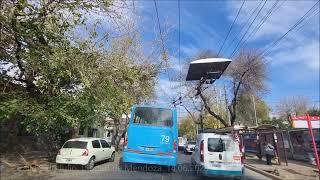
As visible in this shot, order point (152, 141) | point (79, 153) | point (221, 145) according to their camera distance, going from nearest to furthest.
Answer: point (221, 145) → point (152, 141) → point (79, 153)

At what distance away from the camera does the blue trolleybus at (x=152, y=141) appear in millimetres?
17719

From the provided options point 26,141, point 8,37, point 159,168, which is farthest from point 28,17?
point 26,141

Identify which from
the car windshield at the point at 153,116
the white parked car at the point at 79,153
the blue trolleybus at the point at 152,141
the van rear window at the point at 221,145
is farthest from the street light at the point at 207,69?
the van rear window at the point at 221,145

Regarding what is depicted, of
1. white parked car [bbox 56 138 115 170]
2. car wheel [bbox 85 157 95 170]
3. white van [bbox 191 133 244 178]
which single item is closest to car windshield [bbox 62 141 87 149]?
white parked car [bbox 56 138 115 170]

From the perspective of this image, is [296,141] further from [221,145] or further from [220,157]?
[220,157]

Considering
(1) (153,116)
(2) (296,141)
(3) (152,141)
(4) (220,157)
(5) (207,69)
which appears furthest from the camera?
(5) (207,69)

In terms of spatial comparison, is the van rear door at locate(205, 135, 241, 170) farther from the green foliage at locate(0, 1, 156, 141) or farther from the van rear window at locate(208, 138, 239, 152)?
the green foliage at locate(0, 1, 156, 141)

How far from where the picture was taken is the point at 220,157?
15594mm

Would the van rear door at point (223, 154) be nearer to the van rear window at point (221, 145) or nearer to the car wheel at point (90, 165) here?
the van rear window at point (221, 145)

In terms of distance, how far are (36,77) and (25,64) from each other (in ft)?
6.90

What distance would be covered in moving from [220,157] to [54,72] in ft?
26.8

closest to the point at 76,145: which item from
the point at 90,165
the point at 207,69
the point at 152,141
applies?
the point at 90,165

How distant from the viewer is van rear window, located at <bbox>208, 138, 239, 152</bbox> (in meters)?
15.9

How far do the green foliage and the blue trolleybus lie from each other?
10.1 ft
